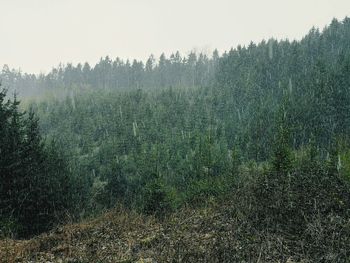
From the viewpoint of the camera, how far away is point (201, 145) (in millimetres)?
66812

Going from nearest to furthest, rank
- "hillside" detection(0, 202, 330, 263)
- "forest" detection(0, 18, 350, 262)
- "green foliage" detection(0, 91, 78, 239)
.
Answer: "hillside" detection(0, 202, 330, 263) < "forest" detection(0, 18, 350, 262) < "green foliage" detection(0, 91, 78, 239)

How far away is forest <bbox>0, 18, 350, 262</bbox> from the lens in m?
12.0

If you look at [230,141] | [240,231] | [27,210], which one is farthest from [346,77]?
[240,231]

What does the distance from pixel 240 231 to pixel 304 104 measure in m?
65.1

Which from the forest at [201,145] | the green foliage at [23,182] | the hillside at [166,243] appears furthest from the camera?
the green foliage at [23,182]

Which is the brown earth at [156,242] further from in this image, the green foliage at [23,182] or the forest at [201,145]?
the green foliage at [23,182]

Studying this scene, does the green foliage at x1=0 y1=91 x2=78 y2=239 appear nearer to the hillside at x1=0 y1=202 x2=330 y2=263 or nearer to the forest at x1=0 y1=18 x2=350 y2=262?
the forest at x1=0 y1=18 x2=350 y2=262

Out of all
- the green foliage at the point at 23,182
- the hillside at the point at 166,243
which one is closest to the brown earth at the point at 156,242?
the hillside at the point at 166,243

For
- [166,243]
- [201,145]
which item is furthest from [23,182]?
[201,145]

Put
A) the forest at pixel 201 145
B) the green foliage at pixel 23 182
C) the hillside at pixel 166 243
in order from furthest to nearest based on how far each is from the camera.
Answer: the green foliage at pixel 23 182, the forest at pixel 201 145, the hillside at pixel 166 243

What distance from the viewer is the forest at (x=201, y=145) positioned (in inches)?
473

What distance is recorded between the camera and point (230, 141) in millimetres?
83125

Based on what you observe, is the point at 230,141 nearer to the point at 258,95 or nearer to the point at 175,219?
the point at 258,95

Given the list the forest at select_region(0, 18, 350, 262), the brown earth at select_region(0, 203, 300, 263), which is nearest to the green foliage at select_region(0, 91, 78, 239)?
the forest at select_region(0, 18, 350, 262)
